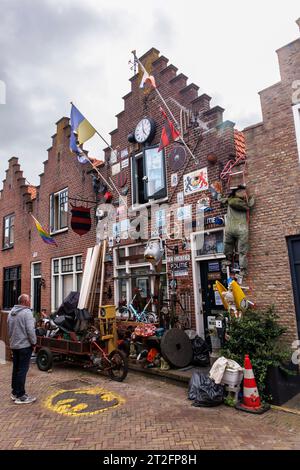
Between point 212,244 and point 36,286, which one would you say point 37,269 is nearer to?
point 36,286

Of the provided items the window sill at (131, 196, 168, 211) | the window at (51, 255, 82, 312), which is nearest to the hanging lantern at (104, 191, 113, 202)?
the window sill at (131, 196, 168, 211)

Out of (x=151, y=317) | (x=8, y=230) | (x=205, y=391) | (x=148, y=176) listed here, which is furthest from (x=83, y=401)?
(x=8, y=230)

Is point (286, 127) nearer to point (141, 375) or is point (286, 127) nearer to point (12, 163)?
point (141, 375)

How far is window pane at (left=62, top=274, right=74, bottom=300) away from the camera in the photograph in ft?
42.7

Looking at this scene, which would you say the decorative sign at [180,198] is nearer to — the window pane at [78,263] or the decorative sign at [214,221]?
the decorative sign at [214,221]

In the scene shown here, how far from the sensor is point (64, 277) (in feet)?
44.0

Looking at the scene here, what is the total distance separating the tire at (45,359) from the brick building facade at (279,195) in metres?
5.25

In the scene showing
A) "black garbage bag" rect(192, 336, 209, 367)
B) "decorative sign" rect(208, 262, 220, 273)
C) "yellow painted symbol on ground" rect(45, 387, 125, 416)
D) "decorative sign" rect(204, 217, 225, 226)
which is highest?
"decorative sign" rect(204, 217, 225, 226)

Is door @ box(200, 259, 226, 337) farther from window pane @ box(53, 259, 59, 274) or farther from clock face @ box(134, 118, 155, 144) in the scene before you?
window pane @ box(53, 259, 59, 274)

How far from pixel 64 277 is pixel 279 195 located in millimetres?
9466

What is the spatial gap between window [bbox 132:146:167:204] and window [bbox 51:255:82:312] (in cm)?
384

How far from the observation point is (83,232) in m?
12.0

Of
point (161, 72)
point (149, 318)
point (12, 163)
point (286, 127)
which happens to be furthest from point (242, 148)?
point (12, 163)
